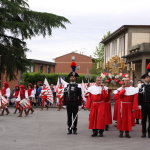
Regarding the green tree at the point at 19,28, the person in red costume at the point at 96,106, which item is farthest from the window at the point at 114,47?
the person in red costume at the point at 96,106

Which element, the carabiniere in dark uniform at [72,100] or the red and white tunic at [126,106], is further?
the carabiniere in dark uniform at [72,100]

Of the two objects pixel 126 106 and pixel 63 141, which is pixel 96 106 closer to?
pixel 126 106

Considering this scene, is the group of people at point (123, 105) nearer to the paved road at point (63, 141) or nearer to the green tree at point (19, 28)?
the paved road at point (63, 141)

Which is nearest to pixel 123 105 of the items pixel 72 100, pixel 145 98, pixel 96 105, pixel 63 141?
pixel 145 98

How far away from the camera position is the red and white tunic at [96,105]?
1310cm

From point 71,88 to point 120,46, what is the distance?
43228 millimetres

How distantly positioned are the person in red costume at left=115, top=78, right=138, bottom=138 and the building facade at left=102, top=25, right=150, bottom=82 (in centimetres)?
2691

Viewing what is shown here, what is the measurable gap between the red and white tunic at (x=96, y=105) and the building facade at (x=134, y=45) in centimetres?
2692

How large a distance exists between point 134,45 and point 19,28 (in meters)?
21.0

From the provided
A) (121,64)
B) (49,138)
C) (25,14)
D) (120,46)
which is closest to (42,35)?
(25,14)

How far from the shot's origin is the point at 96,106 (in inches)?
521

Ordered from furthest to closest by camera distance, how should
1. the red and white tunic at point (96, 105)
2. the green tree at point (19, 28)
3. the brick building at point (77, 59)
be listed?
the brick building at point (77, 59), the green tree at point (19, 28), the red and white tunic at point (96, 105)

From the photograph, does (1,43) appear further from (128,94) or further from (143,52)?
(128,94)

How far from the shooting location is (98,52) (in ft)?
269
